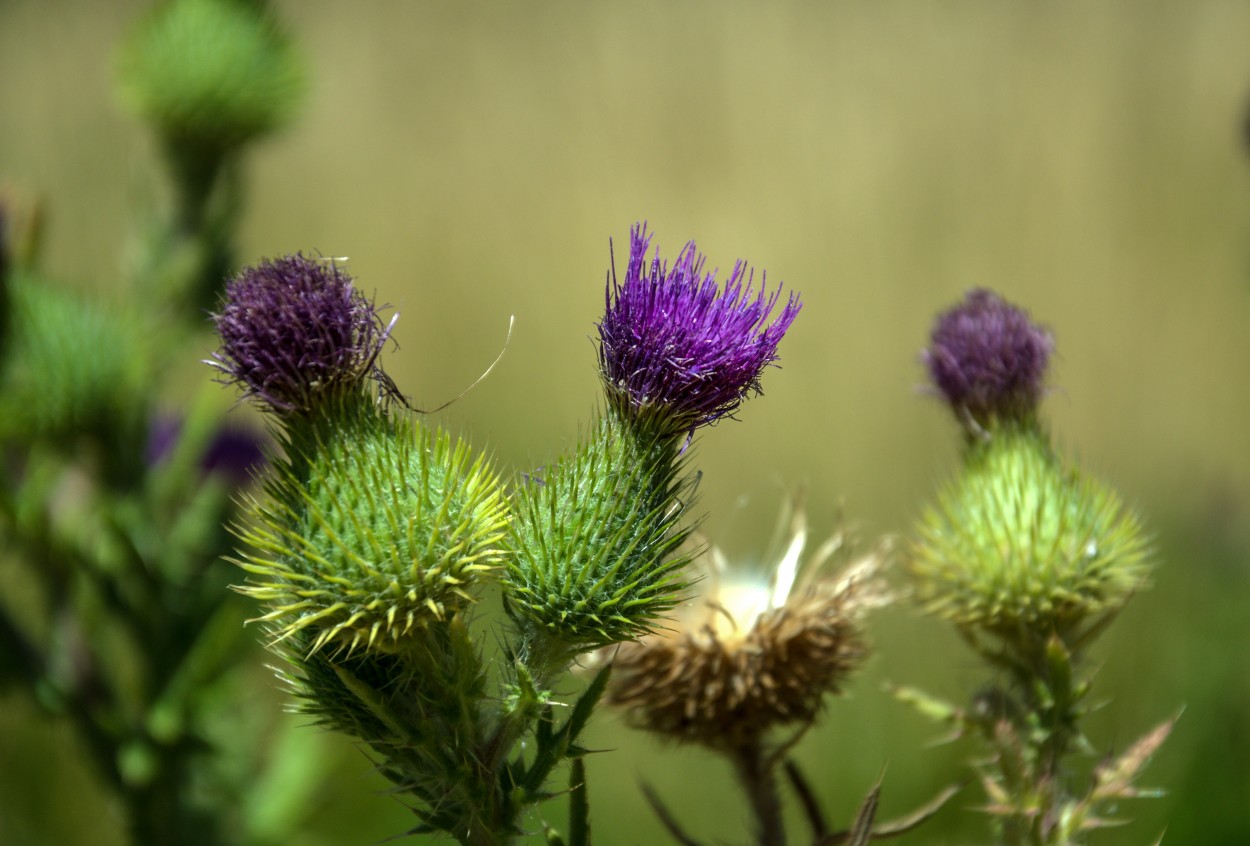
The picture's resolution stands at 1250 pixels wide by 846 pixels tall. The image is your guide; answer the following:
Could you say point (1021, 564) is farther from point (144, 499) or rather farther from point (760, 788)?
point (144, 499)

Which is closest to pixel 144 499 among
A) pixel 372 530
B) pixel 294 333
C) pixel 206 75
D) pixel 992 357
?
pixel 206 75

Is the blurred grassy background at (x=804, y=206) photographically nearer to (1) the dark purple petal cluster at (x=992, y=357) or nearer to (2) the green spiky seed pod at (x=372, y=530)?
(1) the dark purple petal cluster at (x=992, y=357)

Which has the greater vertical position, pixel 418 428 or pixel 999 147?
pixel 999 147

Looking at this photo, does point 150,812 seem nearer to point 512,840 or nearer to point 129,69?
point 512,840

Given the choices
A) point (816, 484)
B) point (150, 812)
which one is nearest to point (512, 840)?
point (150, 812)

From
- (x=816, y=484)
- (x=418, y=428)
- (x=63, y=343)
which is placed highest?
(x=816, y=484)

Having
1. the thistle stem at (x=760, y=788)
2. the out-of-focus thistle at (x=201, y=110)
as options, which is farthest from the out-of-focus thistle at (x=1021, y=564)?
the out-of-focus thistle at (x=201, y=110)

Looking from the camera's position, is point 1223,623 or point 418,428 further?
point 1223,623

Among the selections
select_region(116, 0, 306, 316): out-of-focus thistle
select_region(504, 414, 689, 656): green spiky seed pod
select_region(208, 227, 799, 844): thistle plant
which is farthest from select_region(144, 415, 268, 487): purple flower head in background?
select_region(504, 414, 689, 656): green spiky seed pod
